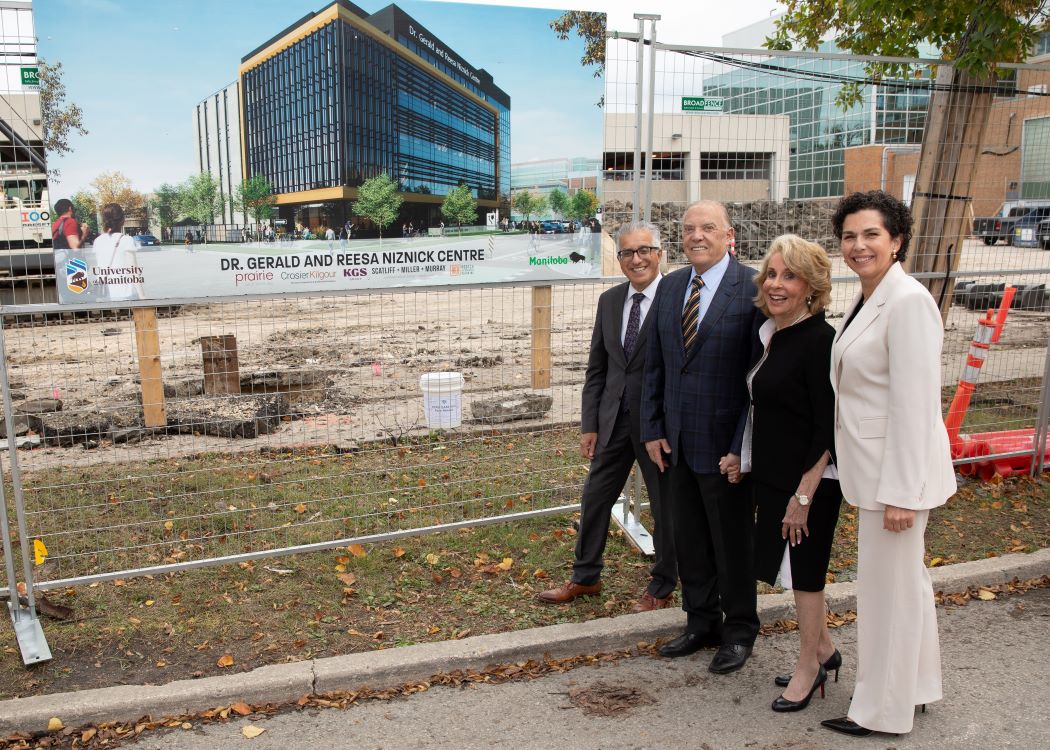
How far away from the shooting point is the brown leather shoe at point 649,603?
468cm

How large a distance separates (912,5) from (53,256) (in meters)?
6.86

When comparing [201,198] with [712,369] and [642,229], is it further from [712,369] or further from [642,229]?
[712,369]

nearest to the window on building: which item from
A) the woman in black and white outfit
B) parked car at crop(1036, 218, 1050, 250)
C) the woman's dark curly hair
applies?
the woman in black and white outfit

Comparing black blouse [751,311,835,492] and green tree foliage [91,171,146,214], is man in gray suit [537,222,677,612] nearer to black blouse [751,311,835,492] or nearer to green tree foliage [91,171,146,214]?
black blouse [751,311,835,492]

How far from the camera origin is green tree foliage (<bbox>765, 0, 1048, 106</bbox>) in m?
6.26

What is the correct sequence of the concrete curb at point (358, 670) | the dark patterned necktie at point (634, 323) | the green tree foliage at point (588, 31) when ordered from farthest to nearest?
the green tree foliage at point (588, 31) → the dark patterned necktie at point (634, 323) → the concrete curb at point (358, 670)

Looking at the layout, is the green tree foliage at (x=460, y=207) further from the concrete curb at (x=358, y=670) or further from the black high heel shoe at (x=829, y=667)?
the black high heel shoe at (x=829, y=667)

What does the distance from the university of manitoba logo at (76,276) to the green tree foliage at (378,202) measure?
187 cm

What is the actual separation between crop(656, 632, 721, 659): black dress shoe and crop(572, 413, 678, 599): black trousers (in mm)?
411

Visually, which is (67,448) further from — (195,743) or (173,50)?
(195,743)

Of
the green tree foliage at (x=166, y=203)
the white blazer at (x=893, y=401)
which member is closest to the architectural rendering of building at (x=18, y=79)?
the green tree foliage at (x=166, y=203)

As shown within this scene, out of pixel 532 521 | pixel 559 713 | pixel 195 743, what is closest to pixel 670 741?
pixel 559 713

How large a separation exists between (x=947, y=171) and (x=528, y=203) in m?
3.51

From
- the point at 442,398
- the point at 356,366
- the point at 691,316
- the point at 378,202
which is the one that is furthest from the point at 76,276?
the point at 356,366
